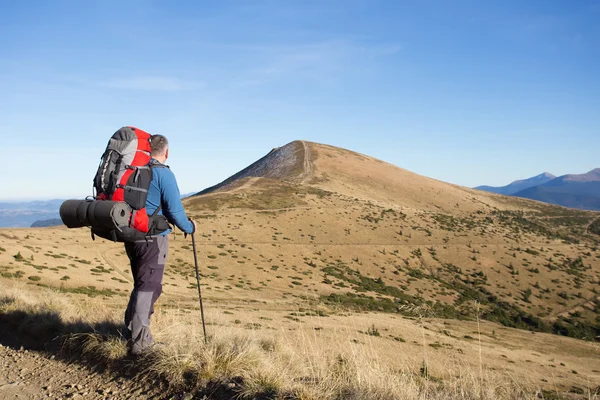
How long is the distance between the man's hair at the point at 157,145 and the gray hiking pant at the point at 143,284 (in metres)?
1.09

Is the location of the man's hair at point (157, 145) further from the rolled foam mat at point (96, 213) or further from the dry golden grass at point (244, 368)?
the dry golden grass at point (244, 368)

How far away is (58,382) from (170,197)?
8.67ft

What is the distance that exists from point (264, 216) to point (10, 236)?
95.2ft

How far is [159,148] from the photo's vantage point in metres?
5.33

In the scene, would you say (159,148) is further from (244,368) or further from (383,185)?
(383,185)

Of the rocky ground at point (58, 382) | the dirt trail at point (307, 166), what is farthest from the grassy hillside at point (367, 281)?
the dirt trail at point (307, 166)

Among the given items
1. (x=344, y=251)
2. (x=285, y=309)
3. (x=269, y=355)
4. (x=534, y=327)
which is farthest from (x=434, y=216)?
(x=269, y=355)

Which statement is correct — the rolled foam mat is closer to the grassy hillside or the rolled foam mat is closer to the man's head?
the man's head

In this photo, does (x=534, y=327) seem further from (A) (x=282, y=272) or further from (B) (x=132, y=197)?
(B) (x=132, y=197)

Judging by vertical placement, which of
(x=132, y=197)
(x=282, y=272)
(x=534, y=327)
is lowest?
(x=534, y=327)

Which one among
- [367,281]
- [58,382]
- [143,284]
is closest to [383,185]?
[367,281]

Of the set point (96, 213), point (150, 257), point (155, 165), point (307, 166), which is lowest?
point (150, 257)

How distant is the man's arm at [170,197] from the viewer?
5.16 meters

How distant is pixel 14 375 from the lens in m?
5.28
